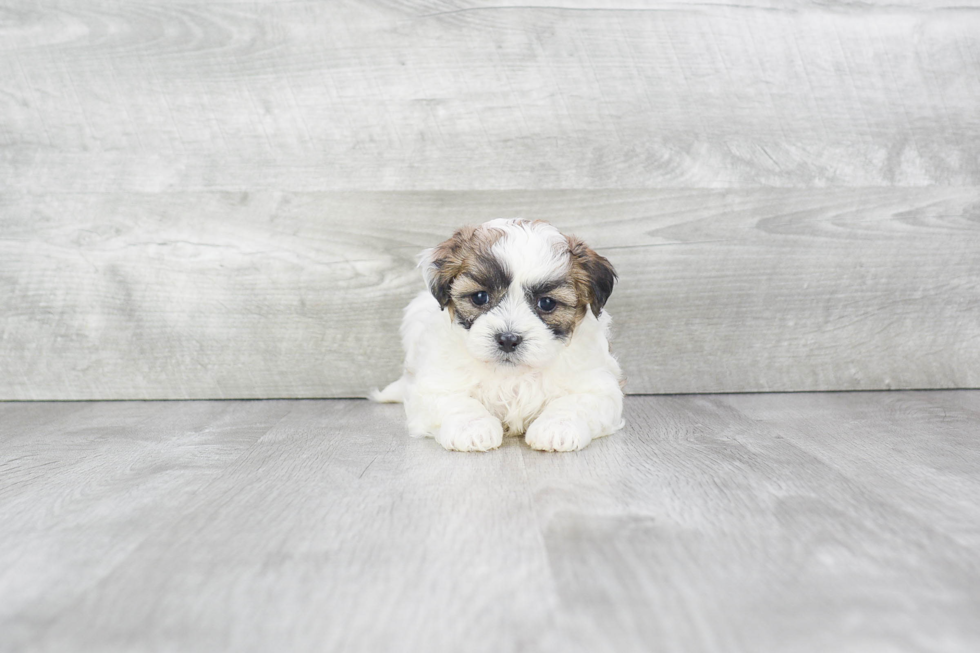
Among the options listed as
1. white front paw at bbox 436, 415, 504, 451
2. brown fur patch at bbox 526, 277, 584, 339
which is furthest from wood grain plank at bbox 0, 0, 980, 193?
white front paw at bbox 436, 415, 504, 451

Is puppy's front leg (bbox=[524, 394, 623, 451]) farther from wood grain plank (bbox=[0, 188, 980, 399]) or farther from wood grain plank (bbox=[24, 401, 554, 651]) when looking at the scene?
wood grain plank (bbox=[0, 188, 980, 399])

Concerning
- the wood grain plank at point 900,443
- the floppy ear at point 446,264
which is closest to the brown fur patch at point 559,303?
the floppy ear at point 446,264

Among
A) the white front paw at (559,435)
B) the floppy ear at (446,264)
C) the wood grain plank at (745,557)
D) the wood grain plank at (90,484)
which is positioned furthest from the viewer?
the floppy ear at (446,264)

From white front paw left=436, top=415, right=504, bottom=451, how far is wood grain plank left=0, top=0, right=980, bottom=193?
1010 mm

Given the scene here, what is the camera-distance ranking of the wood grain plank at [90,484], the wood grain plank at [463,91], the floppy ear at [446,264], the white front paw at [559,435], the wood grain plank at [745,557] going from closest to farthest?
the wood grain plank at [745,557] → the wood grain plank at [90,484] → the white front paw at [559,435] → the floppy ear at [446,264] → the wood grain plank at [463,91]

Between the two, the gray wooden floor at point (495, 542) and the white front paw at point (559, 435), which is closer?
the gray wooden floor at point (495, 542)

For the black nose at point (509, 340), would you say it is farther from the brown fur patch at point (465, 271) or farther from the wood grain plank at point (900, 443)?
the wood grain plank at point (900, 443)

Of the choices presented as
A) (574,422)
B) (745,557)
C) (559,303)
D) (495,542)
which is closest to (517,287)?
(559,303)

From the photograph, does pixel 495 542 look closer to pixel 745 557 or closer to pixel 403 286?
pixel 745 557

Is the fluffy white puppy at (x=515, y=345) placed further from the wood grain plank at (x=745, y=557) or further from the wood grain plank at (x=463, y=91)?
the wood grain plank at (x=463, y=91)

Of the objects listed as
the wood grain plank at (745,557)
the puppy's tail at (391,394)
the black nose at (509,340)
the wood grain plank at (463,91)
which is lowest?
the puppy's tail at (391,394)

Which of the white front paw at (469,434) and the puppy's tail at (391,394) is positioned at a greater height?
the white front paw at (469,434)

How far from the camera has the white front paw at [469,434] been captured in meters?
1.83

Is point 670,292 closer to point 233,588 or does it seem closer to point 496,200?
point 496,200
